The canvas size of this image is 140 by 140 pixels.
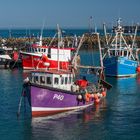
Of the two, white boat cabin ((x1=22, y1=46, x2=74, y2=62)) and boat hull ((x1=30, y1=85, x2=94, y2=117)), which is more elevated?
white boat cabin ((x1=22, y1=46, x2=74, y2=62))

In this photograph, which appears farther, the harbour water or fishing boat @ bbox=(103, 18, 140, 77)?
fishing boat @ bbox=(103, 18, 140, 77)

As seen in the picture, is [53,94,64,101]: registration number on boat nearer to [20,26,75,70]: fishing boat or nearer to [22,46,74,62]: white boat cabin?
[20,26,75,70]: fishing boat

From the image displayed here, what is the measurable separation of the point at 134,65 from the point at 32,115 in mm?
31922

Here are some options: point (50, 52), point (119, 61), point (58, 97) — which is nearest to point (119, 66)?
point (119, 61)

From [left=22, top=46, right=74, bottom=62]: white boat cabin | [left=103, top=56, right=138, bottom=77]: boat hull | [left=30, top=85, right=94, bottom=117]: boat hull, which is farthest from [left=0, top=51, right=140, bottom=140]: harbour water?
[left=22, top=46, right=74, bottom=62]: white boat cabin

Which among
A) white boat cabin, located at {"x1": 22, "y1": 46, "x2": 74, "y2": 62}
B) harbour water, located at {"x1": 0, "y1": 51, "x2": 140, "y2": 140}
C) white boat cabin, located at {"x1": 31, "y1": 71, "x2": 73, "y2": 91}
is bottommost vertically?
harbour water, located at {"x1": 0, "y1": 51, "x2": 140, "y2": 140}

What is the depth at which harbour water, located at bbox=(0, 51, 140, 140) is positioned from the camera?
103ft

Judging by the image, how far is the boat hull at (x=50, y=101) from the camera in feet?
114

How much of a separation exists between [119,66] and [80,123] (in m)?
29.9

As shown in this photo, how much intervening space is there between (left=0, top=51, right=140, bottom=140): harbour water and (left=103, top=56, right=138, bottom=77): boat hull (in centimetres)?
1760

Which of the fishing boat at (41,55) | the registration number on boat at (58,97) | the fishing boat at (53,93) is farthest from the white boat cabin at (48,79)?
the fishing boat at (41,55)

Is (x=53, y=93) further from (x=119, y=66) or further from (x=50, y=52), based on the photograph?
(x=50, y=52)

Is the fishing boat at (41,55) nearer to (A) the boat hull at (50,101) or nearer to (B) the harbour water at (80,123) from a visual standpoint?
(B) the harbour water at (80,123)

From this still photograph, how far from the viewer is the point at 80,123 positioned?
3431 centimetres
